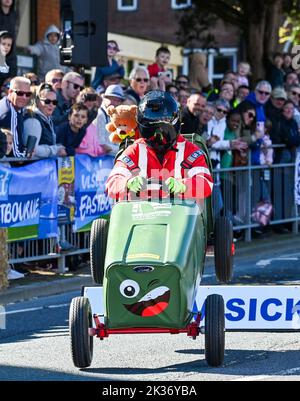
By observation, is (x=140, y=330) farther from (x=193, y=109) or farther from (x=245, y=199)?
(x=245, y=199)

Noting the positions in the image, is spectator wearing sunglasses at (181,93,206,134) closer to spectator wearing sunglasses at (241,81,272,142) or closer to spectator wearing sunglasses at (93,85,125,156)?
spectator wearing sunglasses at (93,85,125,156)

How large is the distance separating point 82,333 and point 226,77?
11.9 meters

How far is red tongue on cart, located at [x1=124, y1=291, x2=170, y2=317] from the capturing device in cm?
952

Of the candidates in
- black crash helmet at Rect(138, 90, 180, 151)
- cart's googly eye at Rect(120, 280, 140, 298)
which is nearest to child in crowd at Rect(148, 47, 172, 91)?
black crash helmet at Rect(138, 90, 180, 151)

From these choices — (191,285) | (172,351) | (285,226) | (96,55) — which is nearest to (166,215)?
(191,285)

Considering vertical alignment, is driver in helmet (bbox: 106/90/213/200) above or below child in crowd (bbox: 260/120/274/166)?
above

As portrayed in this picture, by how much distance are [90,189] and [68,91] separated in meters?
1.54

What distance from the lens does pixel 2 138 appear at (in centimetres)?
1456

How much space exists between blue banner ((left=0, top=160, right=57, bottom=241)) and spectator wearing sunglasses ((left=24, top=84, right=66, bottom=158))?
16cm

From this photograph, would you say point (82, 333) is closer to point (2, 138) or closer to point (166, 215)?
point (166, 215)

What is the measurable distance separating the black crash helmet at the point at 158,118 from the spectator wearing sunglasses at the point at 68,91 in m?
6.41

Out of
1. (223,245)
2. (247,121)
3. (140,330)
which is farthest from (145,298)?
(247,121)

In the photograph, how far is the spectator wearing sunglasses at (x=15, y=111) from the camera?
15.2 meters

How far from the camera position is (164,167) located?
10.7 metres
